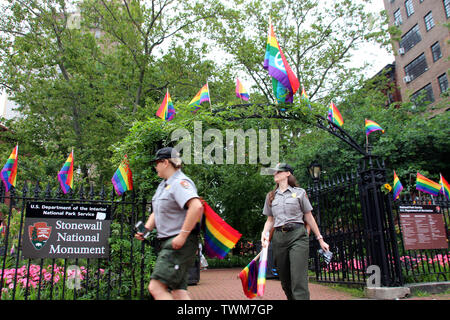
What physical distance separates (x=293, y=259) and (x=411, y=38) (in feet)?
113

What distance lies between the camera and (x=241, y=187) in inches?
782

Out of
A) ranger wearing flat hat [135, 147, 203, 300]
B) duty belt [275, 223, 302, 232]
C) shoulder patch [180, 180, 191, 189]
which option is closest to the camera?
ranger wearing flat hat [135, 147, 203, 300]

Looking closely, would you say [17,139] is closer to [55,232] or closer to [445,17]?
[55,232]

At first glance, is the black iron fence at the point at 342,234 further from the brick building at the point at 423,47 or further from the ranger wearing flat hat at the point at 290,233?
the brick building at the point at 423,47

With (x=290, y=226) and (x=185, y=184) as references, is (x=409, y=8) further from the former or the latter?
(x=185, y=184)

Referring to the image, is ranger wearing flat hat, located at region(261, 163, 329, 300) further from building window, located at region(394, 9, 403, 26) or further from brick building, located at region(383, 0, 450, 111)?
building window, located at region(394, 9, 403, 26)

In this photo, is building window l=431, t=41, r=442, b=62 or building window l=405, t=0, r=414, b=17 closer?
Result: building window l=431, t=41, r=442, b=62

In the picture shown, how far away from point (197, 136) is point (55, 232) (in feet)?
10.4

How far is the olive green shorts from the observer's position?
305 cm

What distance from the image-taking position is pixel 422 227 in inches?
309

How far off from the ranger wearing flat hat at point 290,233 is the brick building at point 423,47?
24936mm

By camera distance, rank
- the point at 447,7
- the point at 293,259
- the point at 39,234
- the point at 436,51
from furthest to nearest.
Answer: the point at 436,51, the point at 447,7, the point at 39,234, the point at 293,259

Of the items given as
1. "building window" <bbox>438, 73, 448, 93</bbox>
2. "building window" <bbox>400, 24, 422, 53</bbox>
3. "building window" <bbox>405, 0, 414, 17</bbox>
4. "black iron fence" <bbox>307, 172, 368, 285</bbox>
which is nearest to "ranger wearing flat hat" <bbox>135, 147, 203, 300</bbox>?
"black iron fence" <bbox>307, 172, 368, 285</bbox>

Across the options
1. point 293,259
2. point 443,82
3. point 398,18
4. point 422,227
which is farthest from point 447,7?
point 293,259
